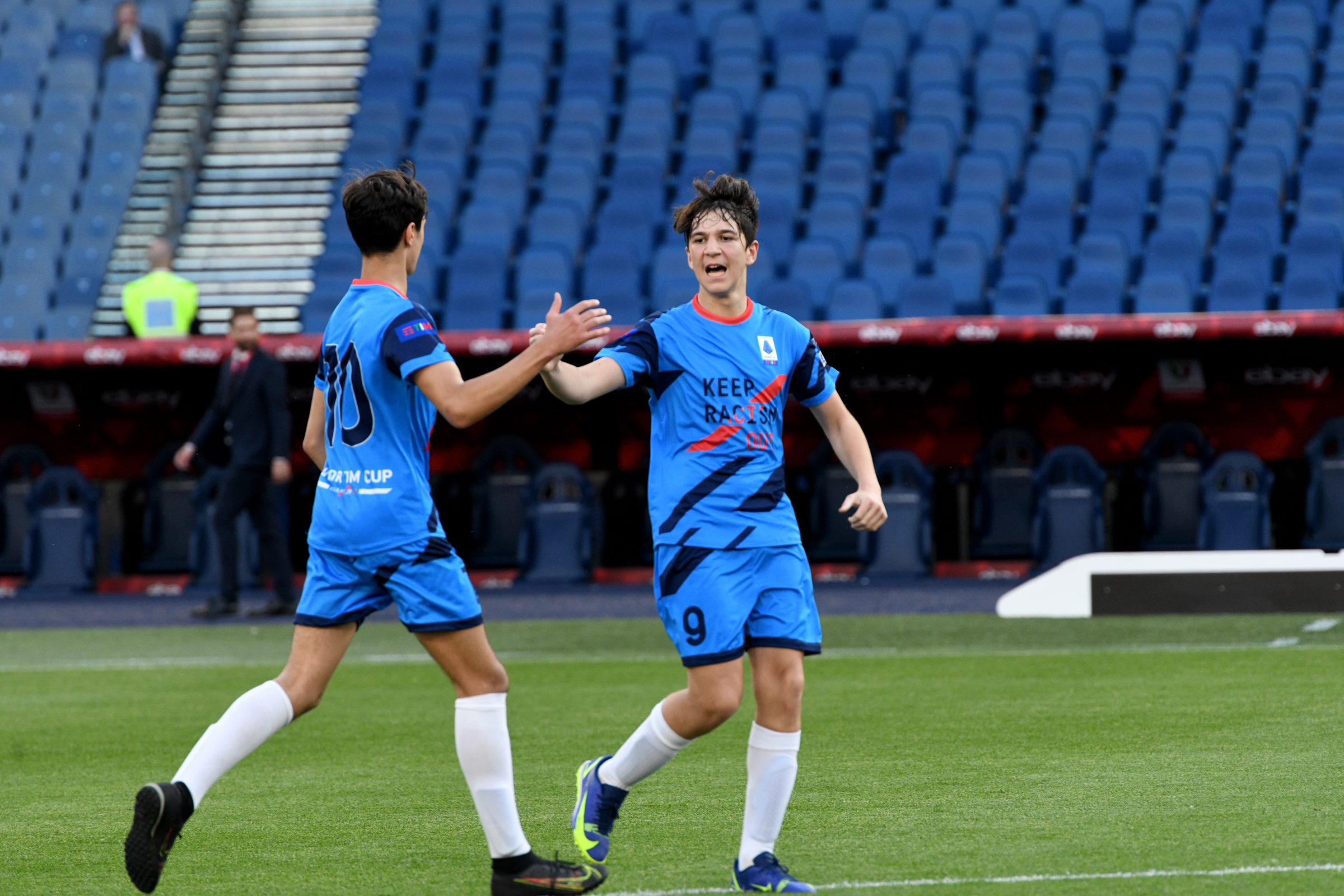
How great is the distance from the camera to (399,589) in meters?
4.34

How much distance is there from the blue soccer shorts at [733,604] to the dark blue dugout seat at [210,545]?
10.9 meters

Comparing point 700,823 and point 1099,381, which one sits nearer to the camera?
point 700,823

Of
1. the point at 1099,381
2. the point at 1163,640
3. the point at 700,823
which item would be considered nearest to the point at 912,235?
the point at 1099,381

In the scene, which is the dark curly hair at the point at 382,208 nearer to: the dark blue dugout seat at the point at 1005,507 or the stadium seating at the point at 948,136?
the dark blue dugout seat at the point at 1005,507

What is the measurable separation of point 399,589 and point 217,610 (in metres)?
8.98

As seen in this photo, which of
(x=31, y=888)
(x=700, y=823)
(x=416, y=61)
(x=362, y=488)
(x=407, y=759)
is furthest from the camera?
(x=416, y=61)

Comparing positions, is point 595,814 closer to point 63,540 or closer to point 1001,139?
point 63,540

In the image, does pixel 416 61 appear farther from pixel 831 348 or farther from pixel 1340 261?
pixel 1340 261

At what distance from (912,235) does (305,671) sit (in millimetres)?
13426

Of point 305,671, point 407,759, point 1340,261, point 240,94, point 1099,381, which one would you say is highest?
point 240,94

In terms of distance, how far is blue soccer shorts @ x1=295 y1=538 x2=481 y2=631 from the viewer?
4.31 meters

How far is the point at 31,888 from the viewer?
4734mm

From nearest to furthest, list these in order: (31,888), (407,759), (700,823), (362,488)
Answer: (362,488) < (31,888) < (700,823) < (407,759)

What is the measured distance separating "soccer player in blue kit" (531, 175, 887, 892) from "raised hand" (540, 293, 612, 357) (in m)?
0.12
